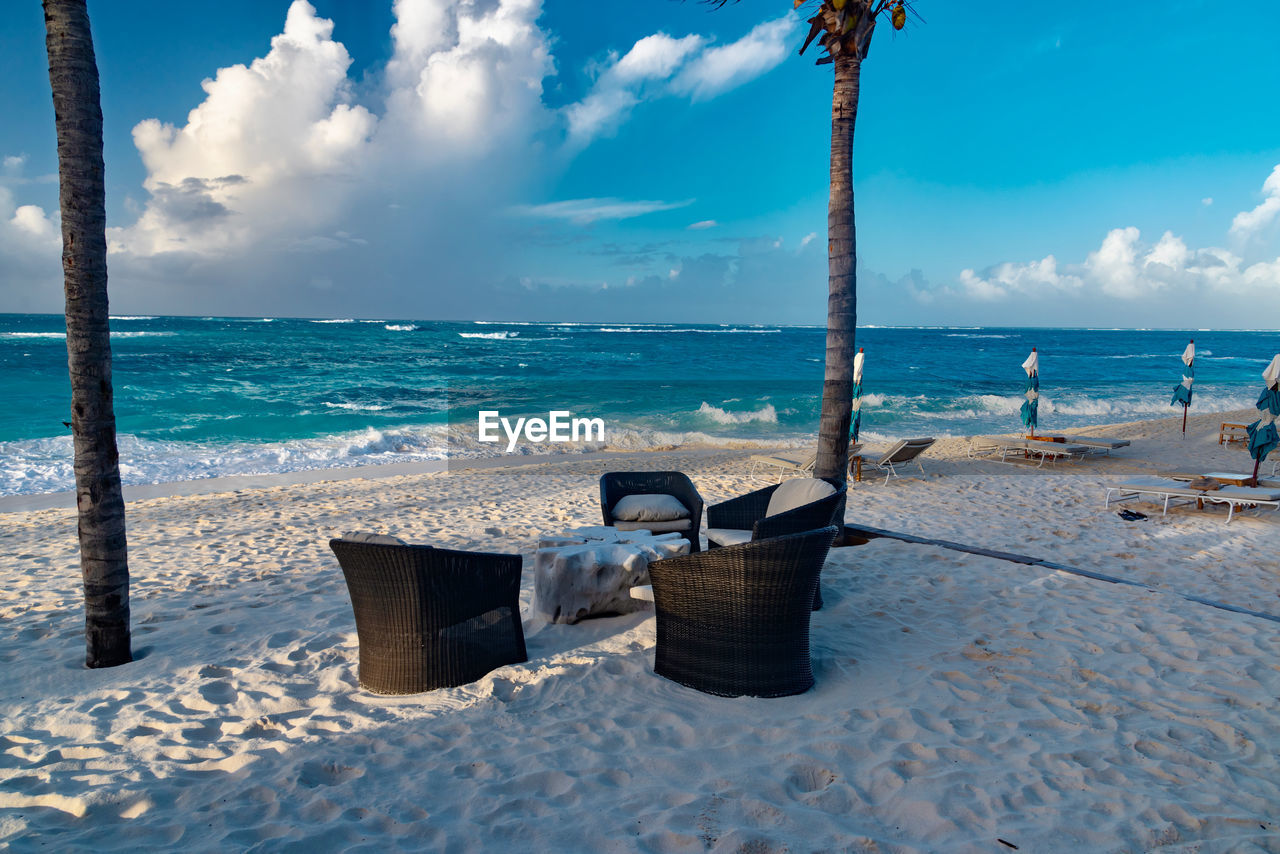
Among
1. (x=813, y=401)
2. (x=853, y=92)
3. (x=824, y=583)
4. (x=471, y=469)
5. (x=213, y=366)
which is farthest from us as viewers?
(x=213, y=366)

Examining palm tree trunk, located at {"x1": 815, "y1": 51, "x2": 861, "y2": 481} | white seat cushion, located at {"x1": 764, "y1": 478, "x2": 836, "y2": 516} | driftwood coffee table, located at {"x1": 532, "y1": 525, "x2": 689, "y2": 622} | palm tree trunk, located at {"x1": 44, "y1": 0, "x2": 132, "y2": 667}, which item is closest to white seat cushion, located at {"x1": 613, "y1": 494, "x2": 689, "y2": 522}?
white seat cushion, located at {"x1": 764, "y1": 478, "x2": 836, "y2": 516}

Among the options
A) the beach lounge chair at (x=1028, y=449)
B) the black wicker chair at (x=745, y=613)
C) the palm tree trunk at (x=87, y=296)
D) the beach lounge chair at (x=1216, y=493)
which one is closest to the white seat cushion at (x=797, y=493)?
the black wicker chair at (x=745, y=613)

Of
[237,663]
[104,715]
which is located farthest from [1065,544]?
[104,715]

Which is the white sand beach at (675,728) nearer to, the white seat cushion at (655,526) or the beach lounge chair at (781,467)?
the white seat cushion at (655,526)

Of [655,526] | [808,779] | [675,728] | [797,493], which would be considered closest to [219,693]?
[675,728]

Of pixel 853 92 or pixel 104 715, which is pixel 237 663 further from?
pixel 853 92

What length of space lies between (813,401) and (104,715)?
20.7m

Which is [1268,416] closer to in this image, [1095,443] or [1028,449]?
[1028,449]

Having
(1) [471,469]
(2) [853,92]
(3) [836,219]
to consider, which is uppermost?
(2) [853,92]

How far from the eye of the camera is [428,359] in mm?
34656

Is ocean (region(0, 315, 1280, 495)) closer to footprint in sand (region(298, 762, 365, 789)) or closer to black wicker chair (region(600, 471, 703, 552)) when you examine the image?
black wicker chair (region(600, 471, 703, 552))

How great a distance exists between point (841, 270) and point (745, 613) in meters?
3.22

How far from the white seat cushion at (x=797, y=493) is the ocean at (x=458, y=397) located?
934 centimetres

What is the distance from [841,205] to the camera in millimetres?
5230
